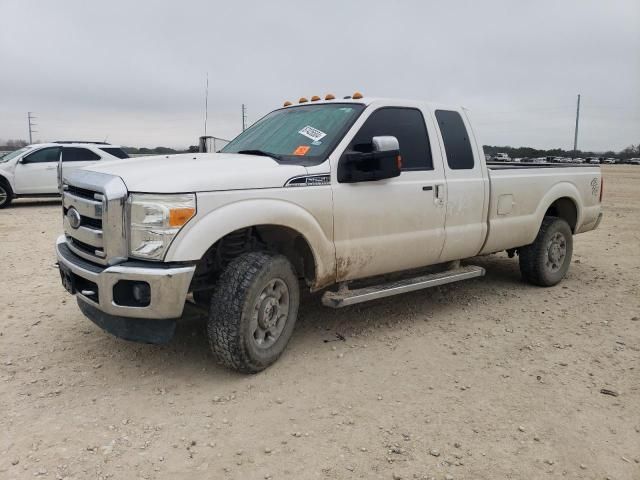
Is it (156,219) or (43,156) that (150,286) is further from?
(43,156)

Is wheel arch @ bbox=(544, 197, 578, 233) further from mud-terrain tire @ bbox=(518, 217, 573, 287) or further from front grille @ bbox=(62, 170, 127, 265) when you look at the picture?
front grille @ bbox=(62, 170, 127, 265)

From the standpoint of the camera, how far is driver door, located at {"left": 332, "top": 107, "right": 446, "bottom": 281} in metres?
4.19

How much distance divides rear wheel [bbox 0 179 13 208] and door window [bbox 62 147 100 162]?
5.01ft

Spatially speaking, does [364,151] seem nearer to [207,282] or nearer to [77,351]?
[207,282]

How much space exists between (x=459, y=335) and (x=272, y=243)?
Result: 72.2 inches

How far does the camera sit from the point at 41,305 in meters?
5.21

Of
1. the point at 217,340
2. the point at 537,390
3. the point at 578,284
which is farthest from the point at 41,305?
the point at 578,284

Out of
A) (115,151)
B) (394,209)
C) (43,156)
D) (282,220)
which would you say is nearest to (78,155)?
(43,156)

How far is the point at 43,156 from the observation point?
13953 millimetres

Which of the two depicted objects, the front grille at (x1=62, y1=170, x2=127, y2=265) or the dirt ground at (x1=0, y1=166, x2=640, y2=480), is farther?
the front grille at (x1=62, y1=170, x2=127, y2=265)

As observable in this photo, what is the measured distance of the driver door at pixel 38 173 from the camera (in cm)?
1369

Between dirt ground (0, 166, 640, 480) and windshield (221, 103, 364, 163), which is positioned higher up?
windshield (221, 103, 364, 163)

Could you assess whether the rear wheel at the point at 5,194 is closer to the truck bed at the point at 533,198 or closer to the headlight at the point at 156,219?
the headlight at the point at 156,219

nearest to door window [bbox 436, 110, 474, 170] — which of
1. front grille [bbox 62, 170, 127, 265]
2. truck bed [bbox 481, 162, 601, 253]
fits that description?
truck bed [bbox 481, 162, 601, 253]
